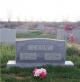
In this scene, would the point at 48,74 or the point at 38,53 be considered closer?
the point at 48,74

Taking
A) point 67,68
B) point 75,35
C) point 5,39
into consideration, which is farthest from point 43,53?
point 75,35

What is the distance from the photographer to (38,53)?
11.0 metres

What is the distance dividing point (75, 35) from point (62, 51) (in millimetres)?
13062

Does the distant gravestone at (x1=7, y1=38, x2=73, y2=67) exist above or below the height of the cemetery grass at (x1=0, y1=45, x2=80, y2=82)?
above

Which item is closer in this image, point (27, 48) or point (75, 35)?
point (27, 48)

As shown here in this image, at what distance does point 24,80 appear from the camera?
27.6ft

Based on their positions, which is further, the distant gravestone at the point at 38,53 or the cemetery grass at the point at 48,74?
the distant gravestone at the point at 38,53

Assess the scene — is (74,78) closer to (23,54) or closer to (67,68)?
(67,68)

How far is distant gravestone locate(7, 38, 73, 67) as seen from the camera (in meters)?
10.9

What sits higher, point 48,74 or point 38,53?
point 38,53

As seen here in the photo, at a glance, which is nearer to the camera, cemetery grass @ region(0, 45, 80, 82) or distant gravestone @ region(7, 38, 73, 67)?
cemetery grass @ region(0, 45, 80, 82)

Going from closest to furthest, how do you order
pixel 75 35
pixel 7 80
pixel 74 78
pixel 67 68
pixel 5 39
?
pixel 7 80 → pixel 74 78 → pixel 67 68 → pixel 5 39 → pixel 75 35

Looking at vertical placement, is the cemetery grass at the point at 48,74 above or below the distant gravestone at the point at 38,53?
below

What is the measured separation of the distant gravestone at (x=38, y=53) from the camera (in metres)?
10.9
